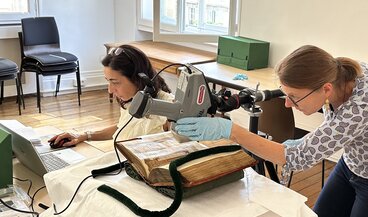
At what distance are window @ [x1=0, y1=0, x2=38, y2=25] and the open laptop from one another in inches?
128

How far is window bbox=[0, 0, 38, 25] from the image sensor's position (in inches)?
189

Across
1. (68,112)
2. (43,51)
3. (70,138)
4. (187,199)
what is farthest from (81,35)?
(187,199)

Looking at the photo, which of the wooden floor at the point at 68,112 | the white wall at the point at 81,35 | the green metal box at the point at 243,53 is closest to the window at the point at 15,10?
the white wall at the point at 81,35

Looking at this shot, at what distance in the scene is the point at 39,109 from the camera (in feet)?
15.3

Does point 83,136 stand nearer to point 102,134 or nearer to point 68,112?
point 102,134

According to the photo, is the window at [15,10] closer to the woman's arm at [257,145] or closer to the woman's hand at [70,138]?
the woman's hand at [70,138]

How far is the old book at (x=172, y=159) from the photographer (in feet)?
3.66

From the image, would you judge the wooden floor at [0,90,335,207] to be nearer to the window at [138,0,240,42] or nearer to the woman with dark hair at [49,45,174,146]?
the window at [138,0,240,42]

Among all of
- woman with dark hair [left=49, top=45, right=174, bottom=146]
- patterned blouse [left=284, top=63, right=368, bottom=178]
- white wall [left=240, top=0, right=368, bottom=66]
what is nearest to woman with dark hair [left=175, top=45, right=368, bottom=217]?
patterned blouse [left=284, top=63, right=368, bottom=178]

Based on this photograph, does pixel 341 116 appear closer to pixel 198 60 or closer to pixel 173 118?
pixel 173 118

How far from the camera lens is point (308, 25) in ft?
11.4

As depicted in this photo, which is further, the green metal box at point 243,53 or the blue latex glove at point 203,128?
the green metal box at point 243,53

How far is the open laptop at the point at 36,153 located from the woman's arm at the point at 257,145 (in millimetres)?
719

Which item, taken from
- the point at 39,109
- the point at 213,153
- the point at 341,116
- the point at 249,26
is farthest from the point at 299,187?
the point at 39,109
